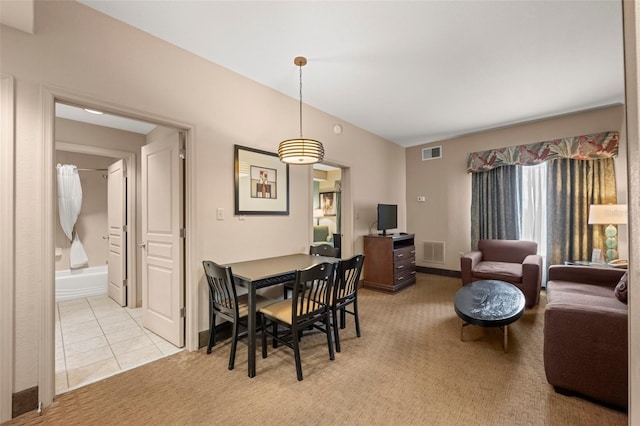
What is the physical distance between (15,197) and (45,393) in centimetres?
130

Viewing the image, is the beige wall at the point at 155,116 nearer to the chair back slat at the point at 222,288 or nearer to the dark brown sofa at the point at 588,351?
the chair back slat at the point at 222,288

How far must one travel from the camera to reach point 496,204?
15.2 ft

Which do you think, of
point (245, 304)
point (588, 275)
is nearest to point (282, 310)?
point (245, 304)

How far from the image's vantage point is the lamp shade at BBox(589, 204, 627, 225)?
3289 millimetres

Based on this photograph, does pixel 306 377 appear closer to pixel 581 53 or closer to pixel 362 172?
pixel 362 172

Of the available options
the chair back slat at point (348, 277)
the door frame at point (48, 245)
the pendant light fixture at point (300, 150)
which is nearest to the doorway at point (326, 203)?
the chair back slat at point (348, 277)

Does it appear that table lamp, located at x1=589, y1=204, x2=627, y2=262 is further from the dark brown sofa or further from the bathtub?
the bathtub

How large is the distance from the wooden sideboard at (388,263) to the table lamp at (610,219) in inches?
94.5

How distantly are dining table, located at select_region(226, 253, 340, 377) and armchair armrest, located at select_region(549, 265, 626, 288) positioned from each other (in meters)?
2.70

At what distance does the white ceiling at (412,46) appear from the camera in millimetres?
1971

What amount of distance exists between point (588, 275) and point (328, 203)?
5430 mm

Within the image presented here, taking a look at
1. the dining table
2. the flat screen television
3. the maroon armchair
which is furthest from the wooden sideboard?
the dining table

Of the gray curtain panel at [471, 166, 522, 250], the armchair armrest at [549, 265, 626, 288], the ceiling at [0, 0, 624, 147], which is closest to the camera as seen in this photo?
the ceiling at [0, 0, 624, 147]

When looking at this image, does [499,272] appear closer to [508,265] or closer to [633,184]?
[508,265]
